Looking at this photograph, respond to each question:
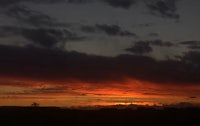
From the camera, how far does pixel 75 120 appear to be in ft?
401

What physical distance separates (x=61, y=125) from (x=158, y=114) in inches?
1646

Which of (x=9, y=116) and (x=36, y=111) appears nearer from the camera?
(x=9, y=116)

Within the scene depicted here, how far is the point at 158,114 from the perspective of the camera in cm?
14125

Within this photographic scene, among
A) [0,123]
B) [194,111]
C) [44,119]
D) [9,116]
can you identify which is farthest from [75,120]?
[194,111]

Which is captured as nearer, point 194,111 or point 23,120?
point 23,120

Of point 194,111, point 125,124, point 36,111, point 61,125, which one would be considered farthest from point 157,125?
point 36,111

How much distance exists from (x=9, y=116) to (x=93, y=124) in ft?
75.1

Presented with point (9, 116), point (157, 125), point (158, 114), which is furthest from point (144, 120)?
point (9, 116)

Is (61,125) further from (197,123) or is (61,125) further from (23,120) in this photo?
(197,123)

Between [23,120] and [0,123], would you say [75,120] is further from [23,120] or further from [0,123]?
[0,123]

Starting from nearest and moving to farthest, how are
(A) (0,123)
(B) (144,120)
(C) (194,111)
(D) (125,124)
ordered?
(A) (0,123) < (D) (125,124) < (B) (144,120) < (C) (194,111)

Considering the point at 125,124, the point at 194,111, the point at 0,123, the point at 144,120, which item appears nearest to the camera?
the point at 0,123

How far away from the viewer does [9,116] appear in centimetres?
12181

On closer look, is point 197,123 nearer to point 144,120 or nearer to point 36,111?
point 144,120
